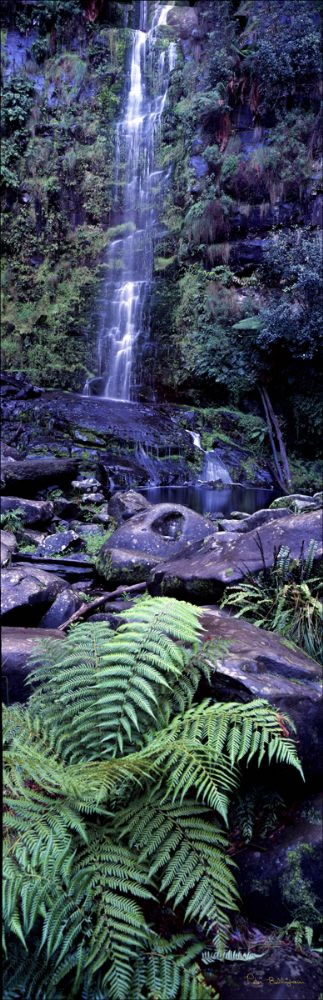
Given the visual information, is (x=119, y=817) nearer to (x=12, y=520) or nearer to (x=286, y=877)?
(x=286, y=877)

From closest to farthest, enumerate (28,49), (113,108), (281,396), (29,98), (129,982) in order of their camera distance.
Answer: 1. (129,982)
2. (28,49)
3. (29,98)
4. (113,108)
5. (281,396)

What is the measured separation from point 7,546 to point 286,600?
251 cm

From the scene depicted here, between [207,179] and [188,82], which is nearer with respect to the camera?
[188,82]

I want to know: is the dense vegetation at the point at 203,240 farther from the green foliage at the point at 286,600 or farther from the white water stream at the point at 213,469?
the green foliage at the point at 286,600

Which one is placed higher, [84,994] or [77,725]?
[77,725]

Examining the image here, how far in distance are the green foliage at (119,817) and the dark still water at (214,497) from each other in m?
5.20

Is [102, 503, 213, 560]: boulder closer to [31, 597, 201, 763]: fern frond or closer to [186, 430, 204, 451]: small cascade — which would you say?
[31, 597, 201, 763]: fern frond

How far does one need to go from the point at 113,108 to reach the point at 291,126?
210 inches

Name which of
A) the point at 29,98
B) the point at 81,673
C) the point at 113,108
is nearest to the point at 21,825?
the point at 81,673

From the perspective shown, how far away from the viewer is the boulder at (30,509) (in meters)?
5.95

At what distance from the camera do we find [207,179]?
13.1 m

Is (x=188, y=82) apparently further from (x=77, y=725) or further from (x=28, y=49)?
(x=77, y=725)

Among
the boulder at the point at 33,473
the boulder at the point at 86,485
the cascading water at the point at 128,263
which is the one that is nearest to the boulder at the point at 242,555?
the boulder at the point at 33,473

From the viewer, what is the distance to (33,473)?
702cm
